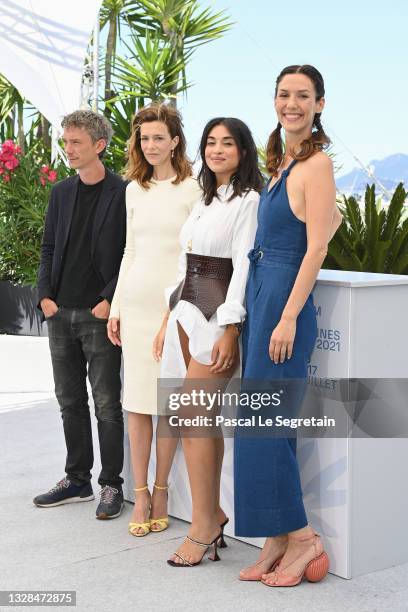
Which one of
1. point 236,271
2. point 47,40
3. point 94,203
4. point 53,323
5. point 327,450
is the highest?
point 47,40

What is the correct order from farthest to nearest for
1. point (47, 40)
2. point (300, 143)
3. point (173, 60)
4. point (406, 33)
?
point (406, 33) < point (173, 60) < point (47, 40) < point (300, 143)

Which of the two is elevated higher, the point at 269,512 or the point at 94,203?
the point at 94,203

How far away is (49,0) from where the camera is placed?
9.52m

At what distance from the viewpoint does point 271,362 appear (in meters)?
3.13

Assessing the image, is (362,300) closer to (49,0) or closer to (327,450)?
(327,450)

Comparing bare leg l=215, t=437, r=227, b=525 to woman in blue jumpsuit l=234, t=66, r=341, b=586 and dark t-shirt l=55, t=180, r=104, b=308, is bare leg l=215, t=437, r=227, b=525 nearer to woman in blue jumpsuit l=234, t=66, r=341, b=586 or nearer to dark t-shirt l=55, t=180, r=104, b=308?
woman in blue jumpsuit l=234, t=66, r=341, b=586

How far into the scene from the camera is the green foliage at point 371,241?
7020 millimetres

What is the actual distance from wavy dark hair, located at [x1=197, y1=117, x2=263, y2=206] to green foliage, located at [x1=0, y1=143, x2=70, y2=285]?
242 inches

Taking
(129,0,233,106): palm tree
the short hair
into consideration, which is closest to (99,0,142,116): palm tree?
(129,0,233,106): palm tree

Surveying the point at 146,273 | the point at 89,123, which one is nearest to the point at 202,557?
the point at 146,273

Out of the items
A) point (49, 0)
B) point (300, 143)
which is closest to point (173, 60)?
point (49, 0)

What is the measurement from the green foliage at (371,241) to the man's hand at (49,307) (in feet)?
10.7

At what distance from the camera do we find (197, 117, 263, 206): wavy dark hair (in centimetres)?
332

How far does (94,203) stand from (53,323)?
530 millimetres
